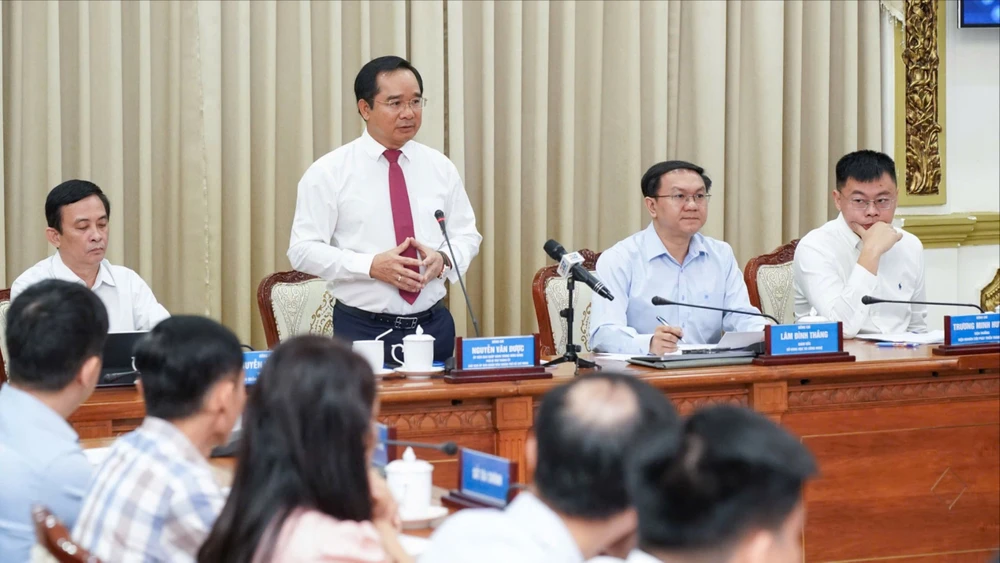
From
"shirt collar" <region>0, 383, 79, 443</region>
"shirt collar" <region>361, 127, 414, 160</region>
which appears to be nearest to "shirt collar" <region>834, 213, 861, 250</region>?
"shirt collar" <region>361, 127, 414, 160</region>

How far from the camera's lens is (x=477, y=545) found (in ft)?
4.47

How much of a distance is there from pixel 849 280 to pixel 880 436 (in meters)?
0.85

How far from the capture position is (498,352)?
311 cm

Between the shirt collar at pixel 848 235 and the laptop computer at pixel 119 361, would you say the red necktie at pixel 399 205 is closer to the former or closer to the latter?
the laptop computer at pixel 119 361

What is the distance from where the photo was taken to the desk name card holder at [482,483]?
1.87m

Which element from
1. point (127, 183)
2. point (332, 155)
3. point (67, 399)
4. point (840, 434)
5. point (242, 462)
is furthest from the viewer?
point (127, 183)

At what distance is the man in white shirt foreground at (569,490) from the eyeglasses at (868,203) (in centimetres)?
301

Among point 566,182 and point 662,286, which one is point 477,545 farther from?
point 566,182

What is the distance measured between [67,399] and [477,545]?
985 millimetres

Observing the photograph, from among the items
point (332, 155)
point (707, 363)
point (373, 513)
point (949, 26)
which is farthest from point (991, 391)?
point (949, 26)

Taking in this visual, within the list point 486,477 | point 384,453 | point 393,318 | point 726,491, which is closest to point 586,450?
point 726,491

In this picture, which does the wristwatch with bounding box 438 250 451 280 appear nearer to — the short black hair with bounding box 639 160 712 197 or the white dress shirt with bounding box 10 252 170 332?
the short black hair with bounding box 639 160 712 197

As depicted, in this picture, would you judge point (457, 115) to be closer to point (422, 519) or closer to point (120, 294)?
point (120, 294)

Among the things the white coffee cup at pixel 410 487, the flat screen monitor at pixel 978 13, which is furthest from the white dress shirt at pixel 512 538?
the flat screen monitor at pixel 978 13
